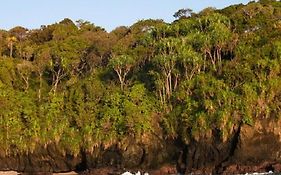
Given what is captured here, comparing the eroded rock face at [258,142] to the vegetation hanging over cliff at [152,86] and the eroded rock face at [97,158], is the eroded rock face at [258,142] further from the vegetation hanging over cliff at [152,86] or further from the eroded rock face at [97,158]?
the eroded rock face at [97,158]

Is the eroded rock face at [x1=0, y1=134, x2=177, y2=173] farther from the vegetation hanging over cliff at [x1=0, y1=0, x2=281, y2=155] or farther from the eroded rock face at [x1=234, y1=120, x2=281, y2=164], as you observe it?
the eroded rock face at [x1=234, y1=120, x2=281, y2=164]

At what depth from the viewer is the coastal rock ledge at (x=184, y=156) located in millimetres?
49094

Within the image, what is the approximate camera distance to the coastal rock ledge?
49.1 m

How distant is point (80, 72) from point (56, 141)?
14862 millimetres

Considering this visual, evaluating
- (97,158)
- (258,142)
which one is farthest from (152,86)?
(258,142)

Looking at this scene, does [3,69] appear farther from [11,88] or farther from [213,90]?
[213,90]

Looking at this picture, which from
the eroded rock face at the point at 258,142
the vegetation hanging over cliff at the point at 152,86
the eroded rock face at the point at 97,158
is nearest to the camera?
the eroded rock face at the point at 258,142

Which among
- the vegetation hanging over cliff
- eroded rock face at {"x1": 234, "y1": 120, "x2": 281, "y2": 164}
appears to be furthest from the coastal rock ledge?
the vegetation hanging over cliff

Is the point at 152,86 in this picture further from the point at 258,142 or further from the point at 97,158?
the point at 258,142

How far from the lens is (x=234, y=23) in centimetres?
6562

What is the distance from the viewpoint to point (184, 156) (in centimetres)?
5231

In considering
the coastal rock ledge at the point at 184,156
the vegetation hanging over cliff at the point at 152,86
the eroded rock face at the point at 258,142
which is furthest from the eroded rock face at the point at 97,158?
the eroded rock face at the point at 258,142

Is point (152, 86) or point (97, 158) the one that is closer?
point (97, 158)

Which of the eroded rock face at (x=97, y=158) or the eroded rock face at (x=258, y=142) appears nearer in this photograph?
the eroded rock face at (x=258, y=142)
